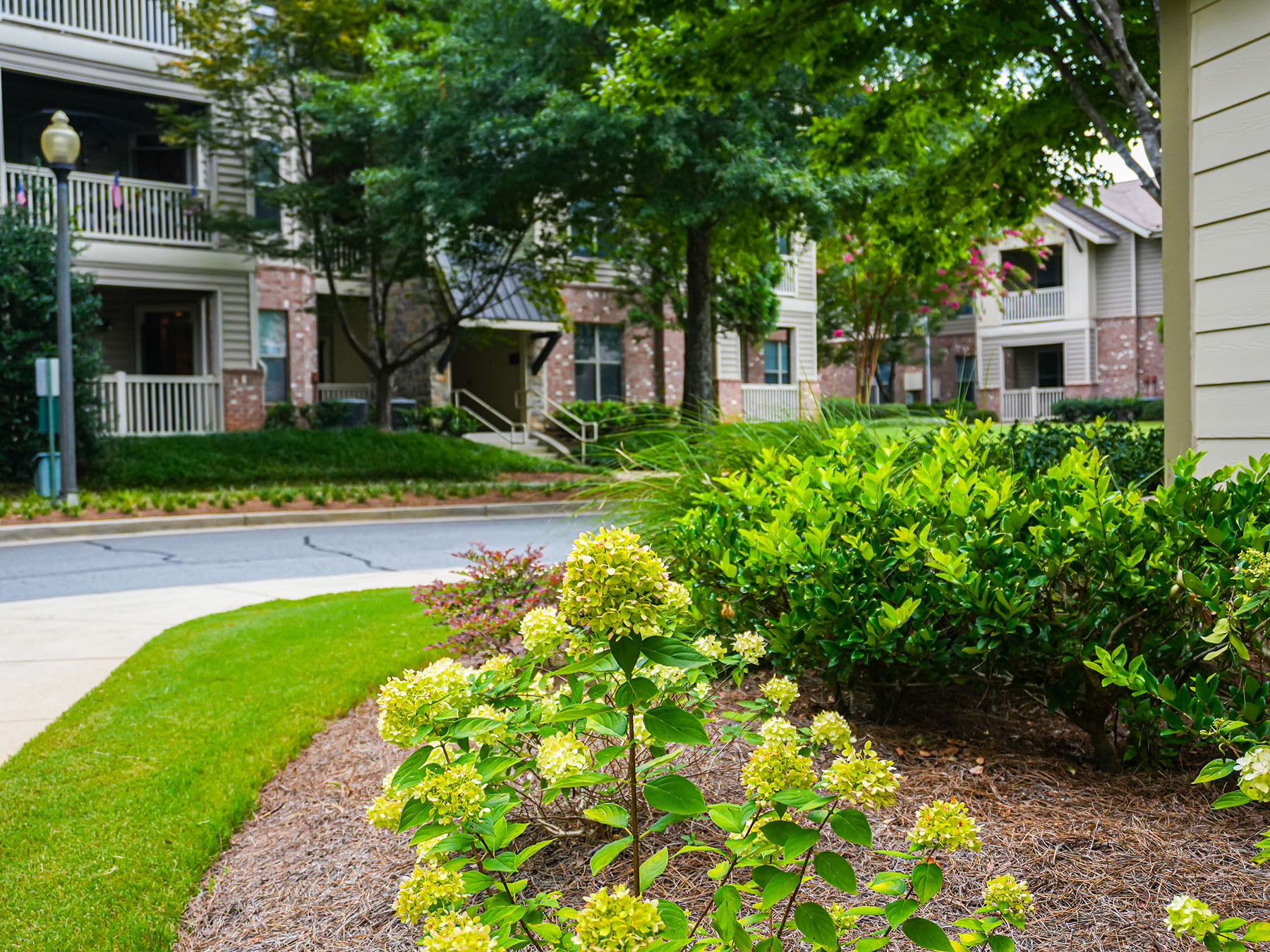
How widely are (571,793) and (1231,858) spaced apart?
1.75 meters

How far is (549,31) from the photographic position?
51.1ft

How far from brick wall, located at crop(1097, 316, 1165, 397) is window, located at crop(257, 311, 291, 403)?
2542 cm

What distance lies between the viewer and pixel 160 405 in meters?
19.5

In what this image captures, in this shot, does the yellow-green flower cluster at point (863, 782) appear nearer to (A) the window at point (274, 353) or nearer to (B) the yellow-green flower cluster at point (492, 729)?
(B) the yellow-green flower cluster at point (492, 729)

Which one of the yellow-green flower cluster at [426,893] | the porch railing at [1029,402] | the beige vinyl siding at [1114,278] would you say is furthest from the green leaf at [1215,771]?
the beige vinyl siding at [1114,278]

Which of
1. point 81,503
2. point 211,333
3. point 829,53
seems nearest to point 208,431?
point 211,333

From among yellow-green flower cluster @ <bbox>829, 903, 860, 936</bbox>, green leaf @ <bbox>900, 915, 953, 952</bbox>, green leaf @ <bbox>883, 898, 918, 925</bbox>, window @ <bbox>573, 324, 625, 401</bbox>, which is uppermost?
window @ <bbox>573, 324, 625, 401</bbox>

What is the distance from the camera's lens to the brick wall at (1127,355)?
33.8 metres

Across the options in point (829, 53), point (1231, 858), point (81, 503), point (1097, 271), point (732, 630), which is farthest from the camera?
point (1097, 271)

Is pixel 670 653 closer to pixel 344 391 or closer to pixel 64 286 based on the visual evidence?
pixel 64 286

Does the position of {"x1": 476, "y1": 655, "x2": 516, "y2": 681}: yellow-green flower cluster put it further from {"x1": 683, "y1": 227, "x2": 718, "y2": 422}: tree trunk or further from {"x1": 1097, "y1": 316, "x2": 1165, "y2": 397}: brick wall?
{"x1": 1097, "y1": 316, "x2": 1165, "y2": 397}: brick wall

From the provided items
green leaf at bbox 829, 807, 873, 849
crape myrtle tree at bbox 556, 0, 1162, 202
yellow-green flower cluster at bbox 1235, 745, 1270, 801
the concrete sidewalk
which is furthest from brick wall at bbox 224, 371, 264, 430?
yellow-green flower cluster at bbox 1235, 745, 1270, 801

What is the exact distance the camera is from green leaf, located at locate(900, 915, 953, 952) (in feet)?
5.88

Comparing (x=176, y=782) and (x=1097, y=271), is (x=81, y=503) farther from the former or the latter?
(x=1097, y=271)
